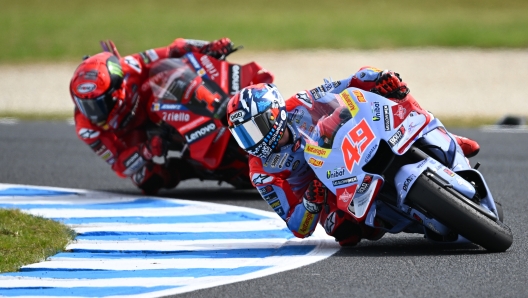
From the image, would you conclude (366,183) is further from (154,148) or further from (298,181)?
(154,148)

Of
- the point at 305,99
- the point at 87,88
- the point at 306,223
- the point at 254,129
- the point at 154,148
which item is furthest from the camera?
the point at 154,148

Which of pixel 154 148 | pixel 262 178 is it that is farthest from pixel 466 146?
pixel 154 148

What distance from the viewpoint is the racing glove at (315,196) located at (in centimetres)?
681

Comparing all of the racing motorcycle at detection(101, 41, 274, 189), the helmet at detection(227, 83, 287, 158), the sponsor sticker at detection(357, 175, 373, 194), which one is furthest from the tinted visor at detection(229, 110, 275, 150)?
the racing motorcycle at detection(101, 41, 274, 189)

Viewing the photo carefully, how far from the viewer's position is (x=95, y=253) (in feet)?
23.2

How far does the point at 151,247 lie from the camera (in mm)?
7344

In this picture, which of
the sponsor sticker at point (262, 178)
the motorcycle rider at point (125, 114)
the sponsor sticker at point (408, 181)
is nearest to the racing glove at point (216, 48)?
the motorcycle rider at point (125, 114)

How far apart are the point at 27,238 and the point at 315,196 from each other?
2.33 m

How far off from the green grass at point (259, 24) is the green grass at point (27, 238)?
2024cm

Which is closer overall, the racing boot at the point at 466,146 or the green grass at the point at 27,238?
the green grass at the point at 27,238

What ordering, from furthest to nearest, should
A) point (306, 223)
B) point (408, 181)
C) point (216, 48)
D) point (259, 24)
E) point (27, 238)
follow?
point (259, 24)
point (216, 48)
point (27, 238)
point (306, 223)
point (408, 181)

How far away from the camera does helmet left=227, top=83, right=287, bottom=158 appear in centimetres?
679

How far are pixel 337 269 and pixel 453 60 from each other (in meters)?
20.5

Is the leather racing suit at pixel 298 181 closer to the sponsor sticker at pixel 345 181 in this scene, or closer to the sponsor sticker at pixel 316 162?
the sponsor sticker at pixel 316 162
